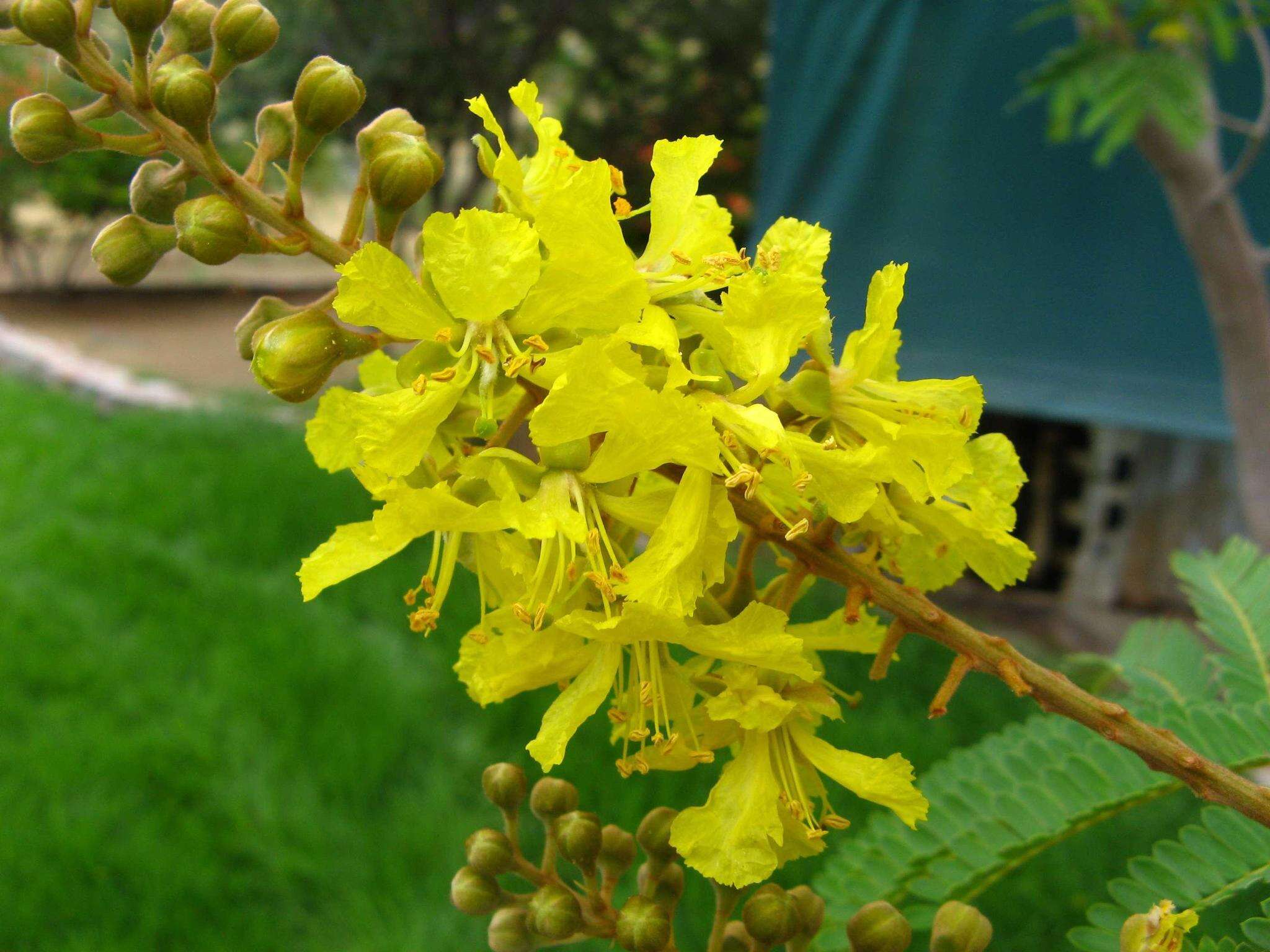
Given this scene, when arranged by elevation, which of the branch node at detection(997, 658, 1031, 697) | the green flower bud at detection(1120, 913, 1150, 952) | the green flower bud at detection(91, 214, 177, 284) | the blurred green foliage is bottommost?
the green flower bud at detection(1120, 913, 1150, 952)

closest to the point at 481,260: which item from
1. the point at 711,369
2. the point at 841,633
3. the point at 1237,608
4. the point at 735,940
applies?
the point at 711,369

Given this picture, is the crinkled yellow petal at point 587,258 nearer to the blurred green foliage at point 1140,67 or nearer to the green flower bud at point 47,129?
the green flower bud at point 47,129

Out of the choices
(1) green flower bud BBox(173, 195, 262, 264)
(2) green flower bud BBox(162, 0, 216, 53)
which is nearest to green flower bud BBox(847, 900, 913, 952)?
(1) green flower bud BBox(173, 195, 262, 264)

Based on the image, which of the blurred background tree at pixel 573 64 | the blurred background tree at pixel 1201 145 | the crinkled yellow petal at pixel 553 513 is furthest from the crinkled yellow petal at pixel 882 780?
the blurred background tree at pixel 573 64

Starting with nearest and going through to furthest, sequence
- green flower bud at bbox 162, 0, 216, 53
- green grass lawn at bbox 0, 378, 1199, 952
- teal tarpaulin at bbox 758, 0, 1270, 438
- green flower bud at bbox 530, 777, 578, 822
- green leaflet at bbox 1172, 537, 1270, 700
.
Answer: green flower bud at bbox 162, 0, 216, 53
green flower bud at bbox 530, 777, 578, 822
green leaflet at bbox 1172, 537, 1270, 700
green grass lawn at bbox 0, 378, 1199, 952
teal tarpaulin at bbox 758, 0, 1270, 438

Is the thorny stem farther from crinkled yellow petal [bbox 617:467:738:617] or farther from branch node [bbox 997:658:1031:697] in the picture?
crinkled yellow petal [bbox 617:467:738:617]

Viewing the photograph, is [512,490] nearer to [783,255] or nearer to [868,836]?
[783,255]

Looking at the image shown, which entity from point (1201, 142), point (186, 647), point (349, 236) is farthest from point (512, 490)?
point (186, 647)
